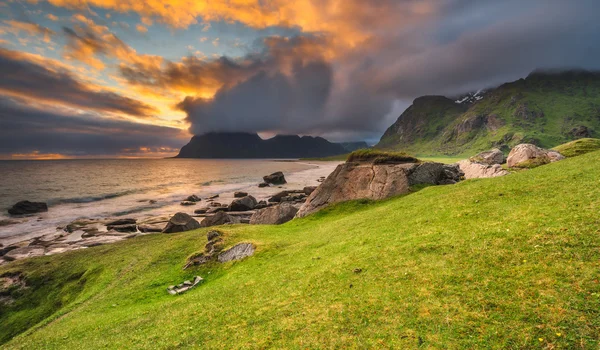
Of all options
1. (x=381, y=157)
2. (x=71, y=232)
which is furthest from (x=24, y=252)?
(x=381, y=157)

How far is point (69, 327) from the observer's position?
16.5 m

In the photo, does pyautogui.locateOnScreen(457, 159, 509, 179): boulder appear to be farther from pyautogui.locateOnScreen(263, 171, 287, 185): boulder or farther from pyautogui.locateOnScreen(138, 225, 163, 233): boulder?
pyautogui.locateOnScreen(263, 171, 287, 185): boulder

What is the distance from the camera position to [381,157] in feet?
130

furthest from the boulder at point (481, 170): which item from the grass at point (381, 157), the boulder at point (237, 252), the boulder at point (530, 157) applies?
the boulder at point (237, 252)

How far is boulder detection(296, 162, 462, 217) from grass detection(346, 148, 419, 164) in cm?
147

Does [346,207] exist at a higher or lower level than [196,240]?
higher

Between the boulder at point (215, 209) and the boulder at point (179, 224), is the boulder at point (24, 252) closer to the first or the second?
the boulder at point (179, 224)

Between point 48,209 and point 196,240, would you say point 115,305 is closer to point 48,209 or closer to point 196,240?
point 196,240

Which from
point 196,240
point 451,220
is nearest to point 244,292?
point 451,220

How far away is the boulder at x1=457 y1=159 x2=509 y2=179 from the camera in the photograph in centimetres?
3755

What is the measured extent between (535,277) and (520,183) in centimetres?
1218

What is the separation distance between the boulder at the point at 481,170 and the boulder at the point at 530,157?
A: 3.78m

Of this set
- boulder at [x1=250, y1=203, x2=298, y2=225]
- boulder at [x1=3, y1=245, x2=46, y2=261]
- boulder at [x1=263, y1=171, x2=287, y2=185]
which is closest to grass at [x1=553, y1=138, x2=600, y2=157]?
boulder at [x1=250, y1=203, x2=298, y2=225]

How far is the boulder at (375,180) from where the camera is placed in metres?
34.4
